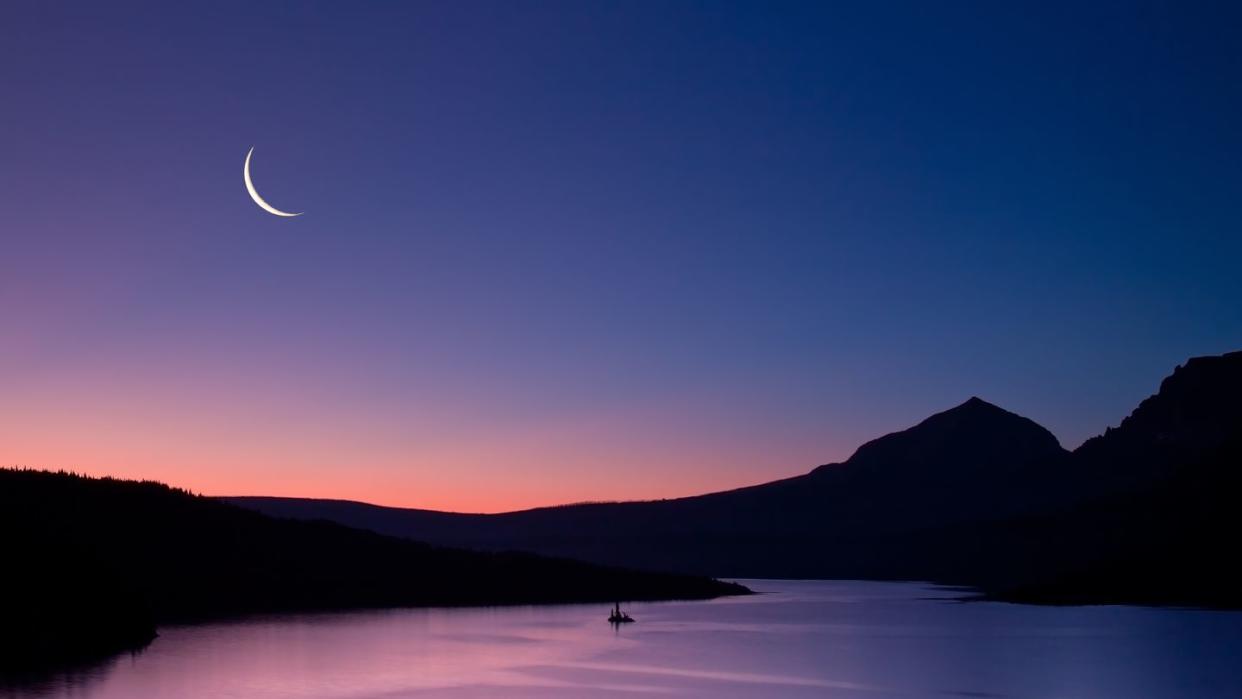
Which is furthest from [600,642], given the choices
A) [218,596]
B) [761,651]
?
[218,596]

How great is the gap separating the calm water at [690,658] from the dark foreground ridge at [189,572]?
397 centimetres

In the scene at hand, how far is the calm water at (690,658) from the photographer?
44594 mm

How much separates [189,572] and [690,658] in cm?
5782

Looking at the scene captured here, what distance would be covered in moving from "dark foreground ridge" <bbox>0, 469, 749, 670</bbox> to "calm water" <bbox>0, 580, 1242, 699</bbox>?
397 cm

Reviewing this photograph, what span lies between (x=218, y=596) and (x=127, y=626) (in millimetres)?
41168

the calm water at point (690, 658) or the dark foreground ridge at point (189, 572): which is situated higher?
the dark foreground ridge at point (189, 572)

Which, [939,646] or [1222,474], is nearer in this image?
[939,646]

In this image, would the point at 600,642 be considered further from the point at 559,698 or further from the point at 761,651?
the point at 559,698

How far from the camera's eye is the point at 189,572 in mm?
101125

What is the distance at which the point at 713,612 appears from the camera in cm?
9888

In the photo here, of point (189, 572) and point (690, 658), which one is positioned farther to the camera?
point (189, 572)

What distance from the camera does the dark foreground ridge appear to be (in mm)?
56969

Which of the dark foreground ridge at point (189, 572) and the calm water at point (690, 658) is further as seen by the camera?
the dark foreground ridge at point (189, 572)

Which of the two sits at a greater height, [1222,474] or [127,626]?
[1222,474]
